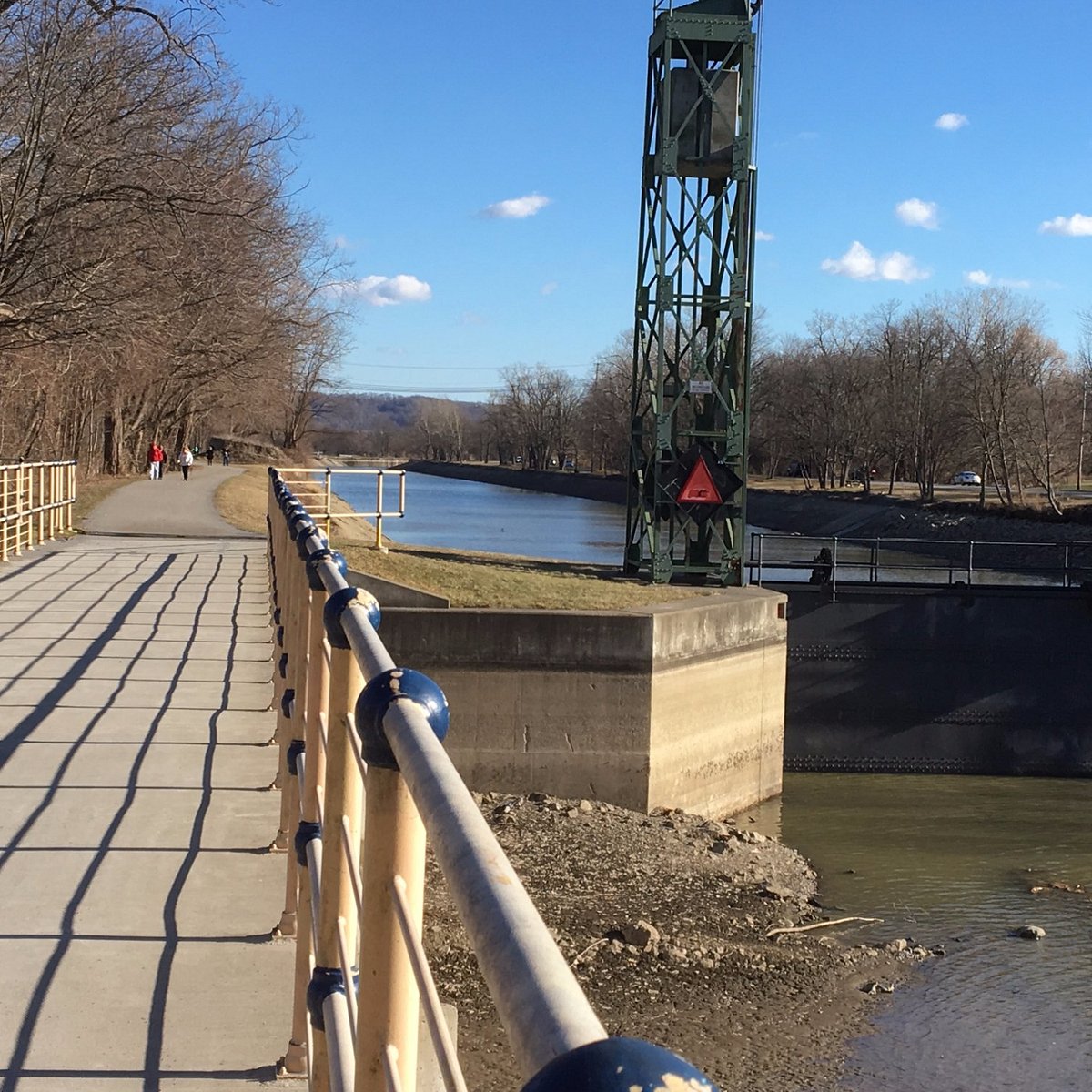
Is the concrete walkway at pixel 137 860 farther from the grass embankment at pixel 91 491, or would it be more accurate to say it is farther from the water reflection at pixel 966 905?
the grass embankment at pixel 91 491

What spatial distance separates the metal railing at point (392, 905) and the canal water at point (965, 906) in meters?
8.15

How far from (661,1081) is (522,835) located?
15.6 m

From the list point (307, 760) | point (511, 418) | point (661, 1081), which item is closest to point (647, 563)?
point (307, 760)

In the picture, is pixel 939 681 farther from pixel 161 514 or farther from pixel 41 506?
pixel 161 514

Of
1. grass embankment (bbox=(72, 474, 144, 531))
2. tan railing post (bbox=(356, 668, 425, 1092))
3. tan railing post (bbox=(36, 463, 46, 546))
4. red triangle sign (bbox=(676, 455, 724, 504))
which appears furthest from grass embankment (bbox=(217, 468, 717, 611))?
tan railing post (bbox=(356, 668, 425, 1092))

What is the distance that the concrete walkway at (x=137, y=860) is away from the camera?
13.1 feet

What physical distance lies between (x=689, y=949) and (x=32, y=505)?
52.6 ft

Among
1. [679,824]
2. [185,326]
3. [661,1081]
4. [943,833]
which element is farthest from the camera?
[185,326]

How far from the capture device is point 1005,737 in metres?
24.9

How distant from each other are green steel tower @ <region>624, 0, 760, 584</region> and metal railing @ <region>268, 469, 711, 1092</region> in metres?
18.4

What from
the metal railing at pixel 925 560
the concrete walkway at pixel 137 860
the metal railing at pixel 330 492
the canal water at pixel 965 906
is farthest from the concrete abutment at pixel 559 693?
the metal railing at pixel 925 560

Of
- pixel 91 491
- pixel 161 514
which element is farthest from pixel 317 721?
pixel 91 491

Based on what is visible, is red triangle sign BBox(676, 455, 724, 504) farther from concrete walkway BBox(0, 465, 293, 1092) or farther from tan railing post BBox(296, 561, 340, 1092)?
tan railing post BBox(296, 561, 340, 1092)

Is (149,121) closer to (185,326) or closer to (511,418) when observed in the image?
(185,326)
